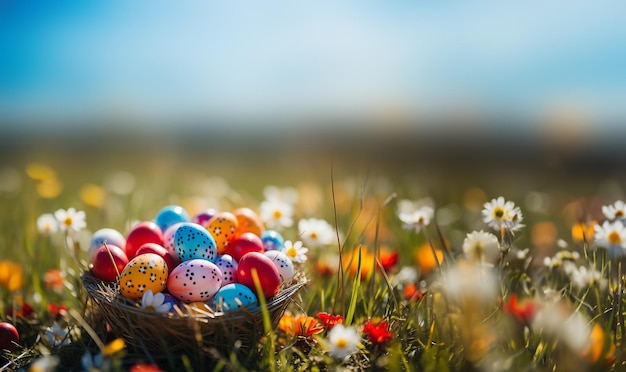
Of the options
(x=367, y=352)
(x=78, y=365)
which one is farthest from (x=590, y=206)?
(x=78, y=365)

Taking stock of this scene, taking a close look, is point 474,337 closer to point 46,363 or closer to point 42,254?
point 46,363

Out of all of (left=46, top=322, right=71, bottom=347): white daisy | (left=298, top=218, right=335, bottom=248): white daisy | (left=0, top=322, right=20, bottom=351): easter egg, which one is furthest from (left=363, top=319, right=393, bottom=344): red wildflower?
(left=0, top=322, right=20, bottom=351): easter egg

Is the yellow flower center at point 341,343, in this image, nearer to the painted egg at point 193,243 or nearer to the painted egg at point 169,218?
the painted egg at point 193,243

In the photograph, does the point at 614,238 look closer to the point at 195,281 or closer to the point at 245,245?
the point at 245,245

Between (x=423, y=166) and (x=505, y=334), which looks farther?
(x=423, y=166)

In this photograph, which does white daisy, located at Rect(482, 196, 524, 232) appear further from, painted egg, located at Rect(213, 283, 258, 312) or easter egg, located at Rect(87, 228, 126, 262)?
easter egg, located at Rect(87, 228, 126, 262)

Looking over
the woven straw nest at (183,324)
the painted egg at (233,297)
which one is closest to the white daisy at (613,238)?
the woven straw nest at (183,324)
